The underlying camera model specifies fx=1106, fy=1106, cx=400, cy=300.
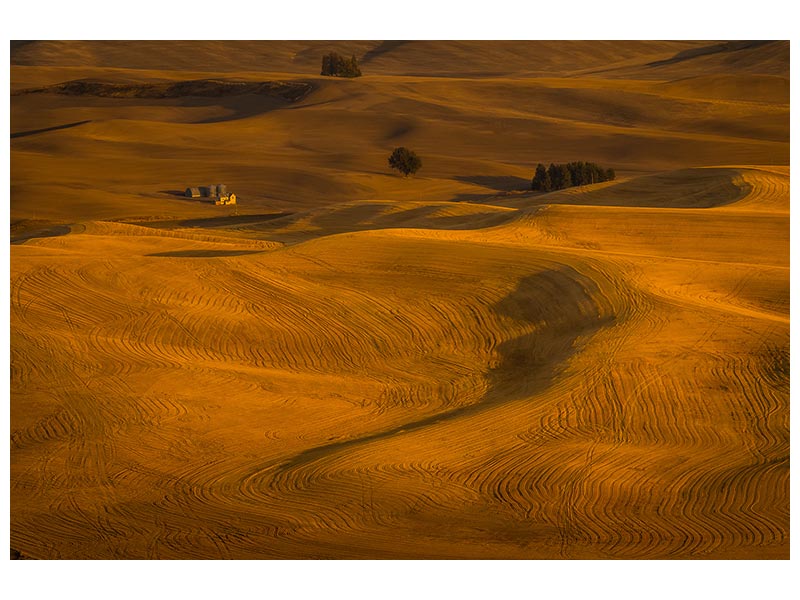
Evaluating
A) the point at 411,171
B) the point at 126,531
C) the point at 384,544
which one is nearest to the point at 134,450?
the point at 126,531

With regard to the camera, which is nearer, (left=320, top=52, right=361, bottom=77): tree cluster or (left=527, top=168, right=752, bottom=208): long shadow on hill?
(left=527, top=168, right=752, bottom=208): long shadow on hill

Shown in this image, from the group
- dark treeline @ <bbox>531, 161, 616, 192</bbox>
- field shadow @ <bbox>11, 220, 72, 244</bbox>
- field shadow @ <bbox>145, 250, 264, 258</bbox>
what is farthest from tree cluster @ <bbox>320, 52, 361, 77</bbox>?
field shadow @ <bbox>145, 250, 264, 258</bbox>

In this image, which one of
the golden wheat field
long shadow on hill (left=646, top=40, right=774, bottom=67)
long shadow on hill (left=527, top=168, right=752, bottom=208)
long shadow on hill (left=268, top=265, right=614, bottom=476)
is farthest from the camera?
long shadow on hill (left=646, top=40, right=774, bottom=67)

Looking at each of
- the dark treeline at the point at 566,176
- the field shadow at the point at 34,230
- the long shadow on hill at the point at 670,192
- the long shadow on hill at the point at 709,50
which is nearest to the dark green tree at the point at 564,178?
the dark treeline at the point at 566,176

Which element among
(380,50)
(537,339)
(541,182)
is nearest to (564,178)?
(541,182)

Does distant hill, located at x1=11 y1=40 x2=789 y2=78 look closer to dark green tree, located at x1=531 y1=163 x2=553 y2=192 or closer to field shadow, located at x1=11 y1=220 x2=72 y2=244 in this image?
dark green tree, located at x1=531 y1=163 x2=553 y2=192

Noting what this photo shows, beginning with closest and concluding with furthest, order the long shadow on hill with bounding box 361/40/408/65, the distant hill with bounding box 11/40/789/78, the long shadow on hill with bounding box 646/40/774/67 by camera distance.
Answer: the distant hill with bounding box 11/40/789/78
the long shadow on hill with bounding box 646/40/774/67
the long shadow on hill with bounding box 361/40/408/65

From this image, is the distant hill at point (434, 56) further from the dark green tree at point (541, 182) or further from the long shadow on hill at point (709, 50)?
the dark green tree at point (541, 182)

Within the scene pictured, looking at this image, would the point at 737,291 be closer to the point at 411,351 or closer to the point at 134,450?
the point at 411,351
